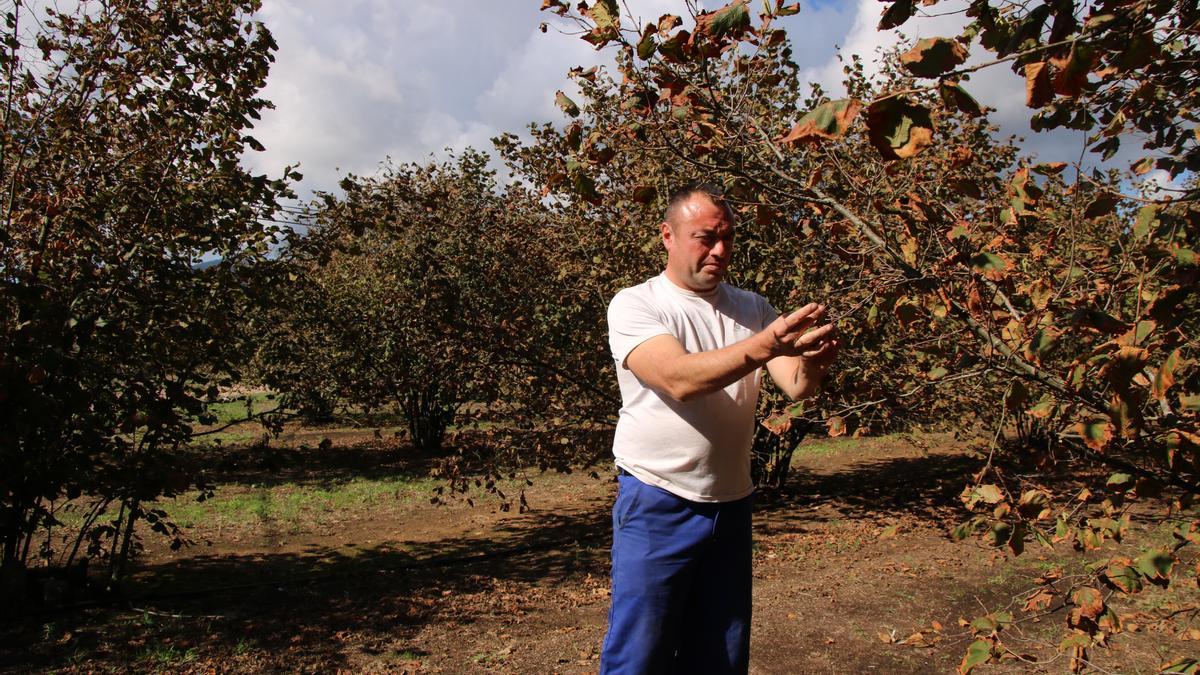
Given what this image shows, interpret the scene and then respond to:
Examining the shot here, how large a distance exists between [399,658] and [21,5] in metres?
Result: 4.61

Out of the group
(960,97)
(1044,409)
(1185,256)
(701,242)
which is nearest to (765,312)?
(701,242)

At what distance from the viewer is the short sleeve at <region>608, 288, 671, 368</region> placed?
2.39 meters

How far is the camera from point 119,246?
502cm

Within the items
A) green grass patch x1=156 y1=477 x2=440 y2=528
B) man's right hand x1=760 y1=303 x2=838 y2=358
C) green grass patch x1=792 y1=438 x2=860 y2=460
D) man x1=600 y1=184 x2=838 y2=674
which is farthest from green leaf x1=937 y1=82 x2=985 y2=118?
green grass patch x1=792 y1=438 x2=860 y2=460

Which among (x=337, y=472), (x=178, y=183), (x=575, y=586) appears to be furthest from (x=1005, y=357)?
(x=337, y=472)

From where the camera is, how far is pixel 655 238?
23.2 feet

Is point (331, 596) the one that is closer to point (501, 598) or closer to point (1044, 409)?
point (501, 598)

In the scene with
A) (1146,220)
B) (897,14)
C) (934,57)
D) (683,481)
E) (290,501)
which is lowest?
(290,501)

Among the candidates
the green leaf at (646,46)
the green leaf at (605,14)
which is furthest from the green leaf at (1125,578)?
the green leaf at (605,14)

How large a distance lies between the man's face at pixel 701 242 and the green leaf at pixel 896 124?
3.69 ft

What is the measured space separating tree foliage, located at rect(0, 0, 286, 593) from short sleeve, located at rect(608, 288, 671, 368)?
10.9ft

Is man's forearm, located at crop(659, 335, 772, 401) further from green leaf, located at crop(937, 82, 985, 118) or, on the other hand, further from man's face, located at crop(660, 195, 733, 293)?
green leaf, located at crop(937, 82, 985, 118)

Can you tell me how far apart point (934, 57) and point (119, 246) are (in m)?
5.07

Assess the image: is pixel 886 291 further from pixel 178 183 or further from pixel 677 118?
pixel 178 183
